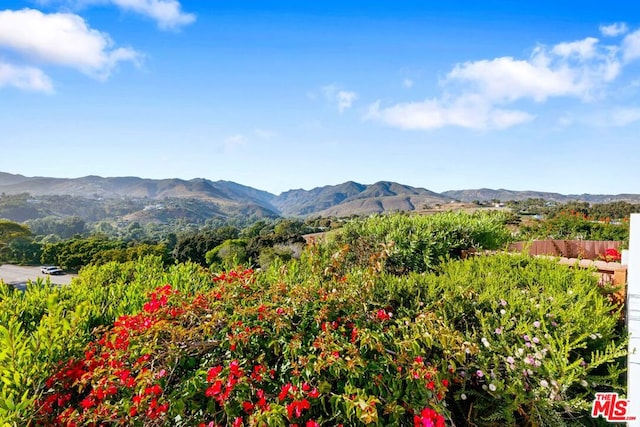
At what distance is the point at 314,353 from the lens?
85.6 inches

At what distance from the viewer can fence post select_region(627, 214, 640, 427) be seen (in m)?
2.01

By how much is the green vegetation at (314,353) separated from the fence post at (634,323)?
0.36ft

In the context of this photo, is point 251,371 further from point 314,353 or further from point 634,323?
point 634,323

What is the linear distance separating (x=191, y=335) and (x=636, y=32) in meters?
10.9

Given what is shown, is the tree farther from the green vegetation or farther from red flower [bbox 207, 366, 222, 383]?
red flower [bbox 207, 366, 222, 383]

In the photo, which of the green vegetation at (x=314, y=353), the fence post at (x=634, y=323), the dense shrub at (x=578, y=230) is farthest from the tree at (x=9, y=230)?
the fence post at (x=634, y=323)

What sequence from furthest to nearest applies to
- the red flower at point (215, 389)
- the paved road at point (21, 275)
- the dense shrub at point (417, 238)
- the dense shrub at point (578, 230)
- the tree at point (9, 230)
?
the tree at point (9, 230) → the paved road at point (21, 275) → the dense shrub at point (578, 230) → the dense shrub at point (417, 238) → the red flower at point (215, 389)

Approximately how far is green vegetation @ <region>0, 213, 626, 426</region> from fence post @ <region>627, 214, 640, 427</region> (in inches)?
4.3

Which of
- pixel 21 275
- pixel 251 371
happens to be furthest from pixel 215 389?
pixel 21 275

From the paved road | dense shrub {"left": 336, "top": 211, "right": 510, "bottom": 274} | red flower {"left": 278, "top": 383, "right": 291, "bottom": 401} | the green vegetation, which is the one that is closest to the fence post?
the green vegetation

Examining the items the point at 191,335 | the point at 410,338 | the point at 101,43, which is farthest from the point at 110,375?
the point at 101,43

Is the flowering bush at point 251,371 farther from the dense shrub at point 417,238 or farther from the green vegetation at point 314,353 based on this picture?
the dense shrub at point 417,238

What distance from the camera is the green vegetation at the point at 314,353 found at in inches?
73.5

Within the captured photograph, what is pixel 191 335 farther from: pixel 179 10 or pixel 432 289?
pixel 179 10
